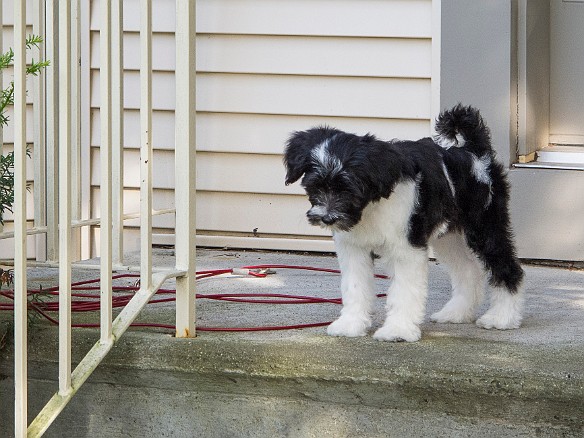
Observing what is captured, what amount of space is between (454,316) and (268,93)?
2.34 metres

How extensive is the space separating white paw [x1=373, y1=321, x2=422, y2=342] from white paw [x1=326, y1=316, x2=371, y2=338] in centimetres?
8

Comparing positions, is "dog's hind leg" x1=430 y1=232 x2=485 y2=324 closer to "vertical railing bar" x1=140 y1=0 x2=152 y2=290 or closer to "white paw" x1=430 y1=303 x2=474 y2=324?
"white paw" x1=430 y1=303 x2=474 y2=324

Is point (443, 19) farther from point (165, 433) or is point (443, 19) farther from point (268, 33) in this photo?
point (165, 433)

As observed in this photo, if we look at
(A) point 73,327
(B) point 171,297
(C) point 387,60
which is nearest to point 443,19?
(C) point 387,60

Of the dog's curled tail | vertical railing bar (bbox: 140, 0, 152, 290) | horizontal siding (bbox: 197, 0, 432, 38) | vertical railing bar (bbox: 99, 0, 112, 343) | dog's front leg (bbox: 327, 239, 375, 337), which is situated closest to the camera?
vertical railing bar (bbox: 99, 0, 112, 343)

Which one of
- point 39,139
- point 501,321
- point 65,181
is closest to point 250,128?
point 39,139

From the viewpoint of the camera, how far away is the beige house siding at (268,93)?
589 cm

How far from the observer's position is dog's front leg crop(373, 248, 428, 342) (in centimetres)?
377

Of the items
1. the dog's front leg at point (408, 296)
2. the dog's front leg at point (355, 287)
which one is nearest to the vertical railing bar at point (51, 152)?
the dog's front leg at point (355, 287)

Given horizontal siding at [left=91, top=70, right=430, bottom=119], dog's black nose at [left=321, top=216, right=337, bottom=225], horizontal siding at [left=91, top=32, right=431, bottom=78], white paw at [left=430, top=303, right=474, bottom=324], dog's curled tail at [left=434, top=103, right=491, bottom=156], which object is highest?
horizontal siding at [left=91, top=32, right=431, bottom=78]

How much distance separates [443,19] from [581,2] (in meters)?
0.86

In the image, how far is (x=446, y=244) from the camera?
4406 millimetres

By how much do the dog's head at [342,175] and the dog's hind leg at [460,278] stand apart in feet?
2.64

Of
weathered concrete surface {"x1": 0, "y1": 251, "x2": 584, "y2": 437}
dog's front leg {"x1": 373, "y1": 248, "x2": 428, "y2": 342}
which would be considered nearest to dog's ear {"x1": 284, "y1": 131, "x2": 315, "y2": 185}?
dog's front leg {"x1": 373, "y1": 248, "x2": 428, "y2": 342}
